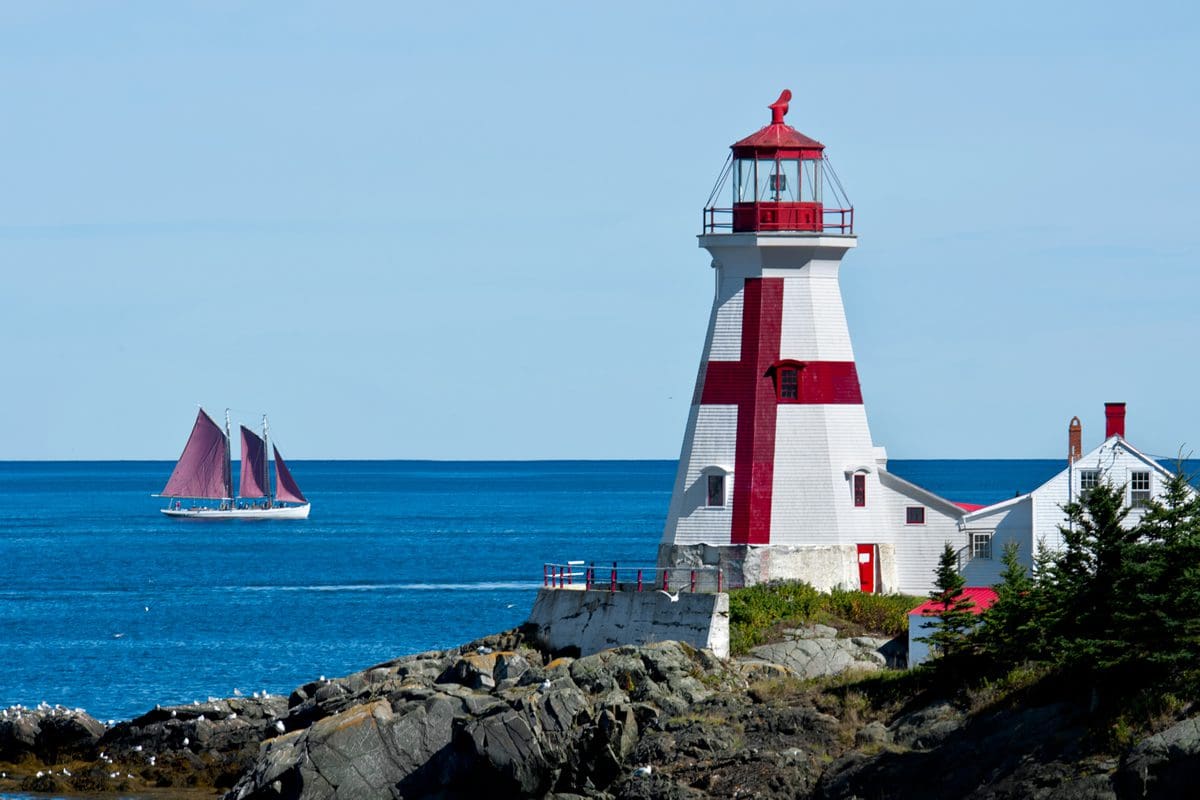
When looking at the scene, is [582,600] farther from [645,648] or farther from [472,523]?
[472,523]

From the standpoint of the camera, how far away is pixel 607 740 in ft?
101

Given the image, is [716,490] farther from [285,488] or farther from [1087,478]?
[285,488]

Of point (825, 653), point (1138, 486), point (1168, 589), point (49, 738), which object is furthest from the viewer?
point (49, 738)

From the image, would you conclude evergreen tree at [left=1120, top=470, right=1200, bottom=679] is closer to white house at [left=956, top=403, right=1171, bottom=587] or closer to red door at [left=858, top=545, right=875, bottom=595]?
white house at [left=956, top=403, right=1171, bottom=587]

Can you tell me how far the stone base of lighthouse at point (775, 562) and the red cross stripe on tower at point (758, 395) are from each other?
0.95ft

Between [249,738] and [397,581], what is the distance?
49506 mm

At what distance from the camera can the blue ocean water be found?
5491 cm

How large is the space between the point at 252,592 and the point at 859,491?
1903 inches

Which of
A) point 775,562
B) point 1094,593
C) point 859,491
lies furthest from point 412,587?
point 1094,593

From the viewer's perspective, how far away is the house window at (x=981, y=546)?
3941cm

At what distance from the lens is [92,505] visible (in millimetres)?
184125

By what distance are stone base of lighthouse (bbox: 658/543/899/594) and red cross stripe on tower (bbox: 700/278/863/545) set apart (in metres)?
0.29

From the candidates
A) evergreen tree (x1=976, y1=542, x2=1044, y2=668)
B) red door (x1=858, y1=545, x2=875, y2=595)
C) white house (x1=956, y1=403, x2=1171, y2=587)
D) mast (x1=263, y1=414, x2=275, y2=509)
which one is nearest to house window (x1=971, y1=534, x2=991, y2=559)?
white house (x1=956, y1=403, x2=1171, y2=587)

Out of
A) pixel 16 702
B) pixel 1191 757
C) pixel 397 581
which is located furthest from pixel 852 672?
pixel 397 581
